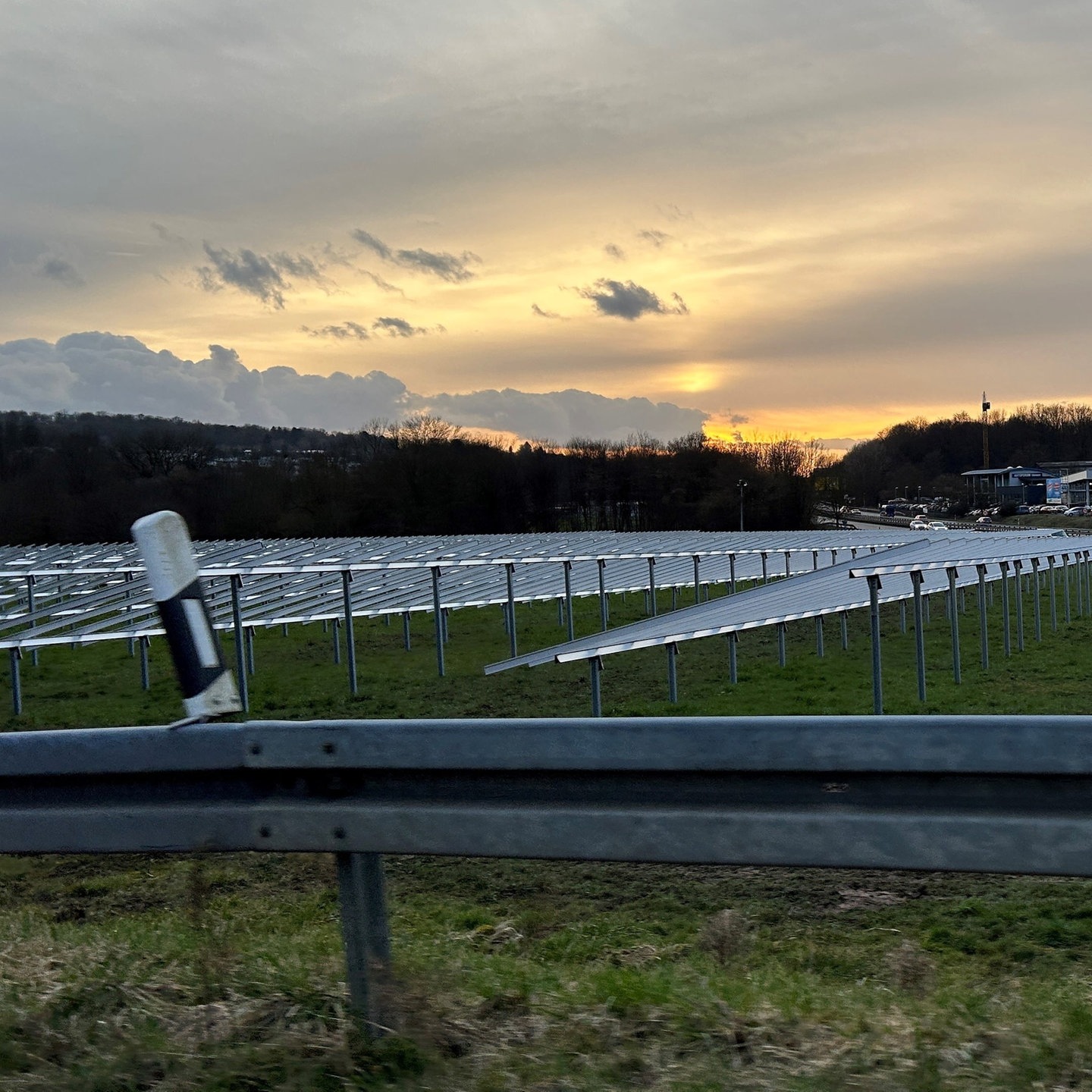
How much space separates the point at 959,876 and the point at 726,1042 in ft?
9.36

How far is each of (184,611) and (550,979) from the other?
1326 mm

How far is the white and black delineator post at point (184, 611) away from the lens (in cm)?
283

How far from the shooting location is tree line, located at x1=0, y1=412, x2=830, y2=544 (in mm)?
60500

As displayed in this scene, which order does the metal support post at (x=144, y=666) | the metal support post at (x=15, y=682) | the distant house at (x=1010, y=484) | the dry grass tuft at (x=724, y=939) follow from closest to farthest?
the dry grass tuft at (x=724, y=939)
the metal support post at (x=15, y=682)
the metal support post at (x=144, y=666)
the distant house at (x=1010, y=484)

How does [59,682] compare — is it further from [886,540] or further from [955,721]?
[886,540]

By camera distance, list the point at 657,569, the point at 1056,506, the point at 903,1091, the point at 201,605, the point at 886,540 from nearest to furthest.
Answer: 1. the point at 903,1091
2. the point at 201,605
3. the point at 657,569
4. the point at 886,540
5. the point at 1056,506

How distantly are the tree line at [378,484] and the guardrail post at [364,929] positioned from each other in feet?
180

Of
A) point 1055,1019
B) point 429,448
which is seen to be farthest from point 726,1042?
point 429,448

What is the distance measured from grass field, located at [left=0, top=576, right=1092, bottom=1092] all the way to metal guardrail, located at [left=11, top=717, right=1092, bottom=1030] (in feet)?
0.78

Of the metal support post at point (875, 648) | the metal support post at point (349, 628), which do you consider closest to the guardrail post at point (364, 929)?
the metal support post at point (875, 648)

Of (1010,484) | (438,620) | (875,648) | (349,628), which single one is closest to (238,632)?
(349,628)

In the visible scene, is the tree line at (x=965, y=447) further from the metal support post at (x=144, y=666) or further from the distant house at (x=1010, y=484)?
the metal support post at (x=144, y=666)

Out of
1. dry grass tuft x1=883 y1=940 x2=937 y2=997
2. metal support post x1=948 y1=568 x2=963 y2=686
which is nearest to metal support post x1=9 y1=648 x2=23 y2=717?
metal support post x1=948 y1=568 x2=963 y2=686

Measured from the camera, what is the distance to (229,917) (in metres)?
4.60
